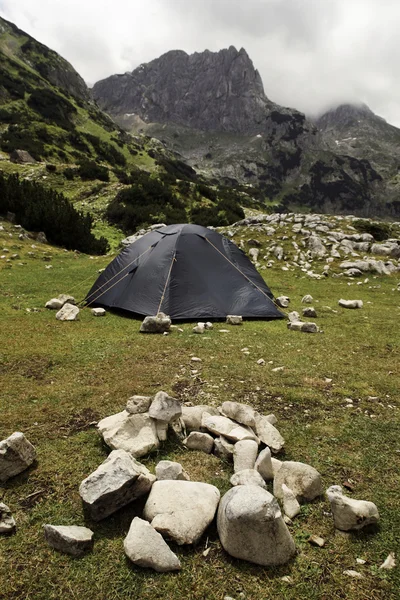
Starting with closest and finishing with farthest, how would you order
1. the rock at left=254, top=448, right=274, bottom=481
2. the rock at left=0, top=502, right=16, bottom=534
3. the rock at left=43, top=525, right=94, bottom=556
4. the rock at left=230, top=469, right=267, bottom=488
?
the rock at left=43, top=525, right=94, bottom=556
the rock at left=0, top=502, right=16, bottom=534
the rock at left=230, top=469, right=267, bottom=488
the rock at left=254, top=448, right=274, bottom=481

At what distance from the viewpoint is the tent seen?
1181 centimetres

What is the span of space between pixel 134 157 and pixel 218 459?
94.0 meters

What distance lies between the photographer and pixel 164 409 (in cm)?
487

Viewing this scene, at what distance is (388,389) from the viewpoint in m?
6.93

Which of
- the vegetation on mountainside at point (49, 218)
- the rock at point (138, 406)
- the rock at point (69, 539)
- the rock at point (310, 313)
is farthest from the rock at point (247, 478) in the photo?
the vegetation on mountainside at point (49, 218)

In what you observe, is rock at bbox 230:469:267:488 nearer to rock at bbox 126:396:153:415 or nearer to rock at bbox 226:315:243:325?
rock at bbox 126:396:153:415

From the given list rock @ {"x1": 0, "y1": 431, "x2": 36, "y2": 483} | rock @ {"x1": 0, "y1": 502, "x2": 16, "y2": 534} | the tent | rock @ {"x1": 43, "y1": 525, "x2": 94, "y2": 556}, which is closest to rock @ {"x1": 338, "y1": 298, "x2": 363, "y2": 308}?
the tent

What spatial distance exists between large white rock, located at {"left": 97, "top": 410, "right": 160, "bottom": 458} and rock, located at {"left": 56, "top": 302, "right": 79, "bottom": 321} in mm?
7101

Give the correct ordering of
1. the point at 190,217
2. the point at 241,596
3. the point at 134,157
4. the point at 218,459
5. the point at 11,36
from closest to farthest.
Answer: the point at 241,596
the point at 218,459
the point at 190,217
the point at 134,157
the point at 11,36

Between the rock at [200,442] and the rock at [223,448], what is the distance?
9cm

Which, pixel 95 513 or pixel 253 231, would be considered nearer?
pixel 95 513

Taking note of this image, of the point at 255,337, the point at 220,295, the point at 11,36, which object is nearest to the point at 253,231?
the point at 220,295

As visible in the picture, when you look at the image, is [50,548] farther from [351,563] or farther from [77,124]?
[77,124]

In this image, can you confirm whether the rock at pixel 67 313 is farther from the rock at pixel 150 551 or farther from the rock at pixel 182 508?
the rock at pixel 150 551
